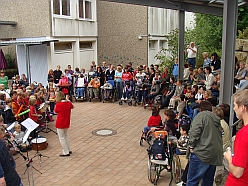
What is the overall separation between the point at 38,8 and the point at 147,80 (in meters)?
8.97

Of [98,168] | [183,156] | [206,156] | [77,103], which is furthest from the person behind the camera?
[77,103]

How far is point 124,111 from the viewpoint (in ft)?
43.2

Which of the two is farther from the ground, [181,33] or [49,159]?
[181,33]

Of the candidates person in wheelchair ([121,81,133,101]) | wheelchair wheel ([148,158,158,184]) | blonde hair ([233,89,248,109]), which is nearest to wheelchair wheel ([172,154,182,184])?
wheelchair wheel ([148,158,158,184])

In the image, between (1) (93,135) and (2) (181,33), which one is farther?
(2) (181,33)

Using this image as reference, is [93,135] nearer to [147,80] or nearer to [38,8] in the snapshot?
→ [147,80]

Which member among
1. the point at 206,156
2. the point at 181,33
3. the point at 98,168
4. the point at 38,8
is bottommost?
the point at 98,168

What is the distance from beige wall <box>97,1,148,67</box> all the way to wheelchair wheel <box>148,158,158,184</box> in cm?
1669

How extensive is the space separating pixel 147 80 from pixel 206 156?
31.4ft

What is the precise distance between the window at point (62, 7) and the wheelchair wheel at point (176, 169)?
1468 centimetres

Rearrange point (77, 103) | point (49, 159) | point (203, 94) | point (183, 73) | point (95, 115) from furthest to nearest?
point (77, 103)
point (183, 73)
point (95, 115)
point (203, 94)
point (49, 159)

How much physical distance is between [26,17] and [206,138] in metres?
17.4

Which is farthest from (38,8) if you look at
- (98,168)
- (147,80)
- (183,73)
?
(98,168)

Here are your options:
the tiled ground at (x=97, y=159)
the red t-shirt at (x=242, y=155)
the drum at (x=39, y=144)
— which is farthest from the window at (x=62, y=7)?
the red t-shirt at (x=242, y=155)
